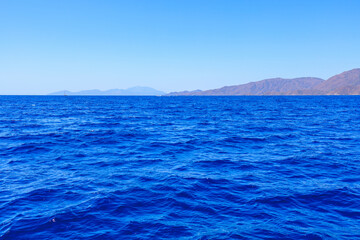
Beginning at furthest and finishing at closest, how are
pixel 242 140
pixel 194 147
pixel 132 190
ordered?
1. pixel 242 140
2. pixel 194 147
3. pixel 132 190

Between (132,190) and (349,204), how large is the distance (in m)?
9.25

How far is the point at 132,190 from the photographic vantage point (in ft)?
35.2

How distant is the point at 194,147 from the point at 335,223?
510 inches

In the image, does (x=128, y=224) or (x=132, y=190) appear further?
(x=132, y=190)

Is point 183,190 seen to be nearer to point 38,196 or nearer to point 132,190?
point 132,190

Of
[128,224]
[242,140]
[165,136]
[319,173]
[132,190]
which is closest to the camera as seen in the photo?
[128,224]

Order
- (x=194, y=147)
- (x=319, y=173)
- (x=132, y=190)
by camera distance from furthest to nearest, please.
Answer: (x=194, y=147) → (x=319, y=173) → (x=132, y=190)

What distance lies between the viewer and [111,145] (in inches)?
830

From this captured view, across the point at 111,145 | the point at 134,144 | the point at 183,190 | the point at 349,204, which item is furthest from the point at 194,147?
the point at 349,204

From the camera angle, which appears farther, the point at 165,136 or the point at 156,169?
the point at 165,136

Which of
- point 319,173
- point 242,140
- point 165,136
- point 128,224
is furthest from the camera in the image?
point 165,136

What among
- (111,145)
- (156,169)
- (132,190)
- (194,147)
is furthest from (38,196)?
(194,147)

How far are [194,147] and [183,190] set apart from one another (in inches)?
381

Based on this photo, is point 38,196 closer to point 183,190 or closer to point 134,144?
point 183,190
